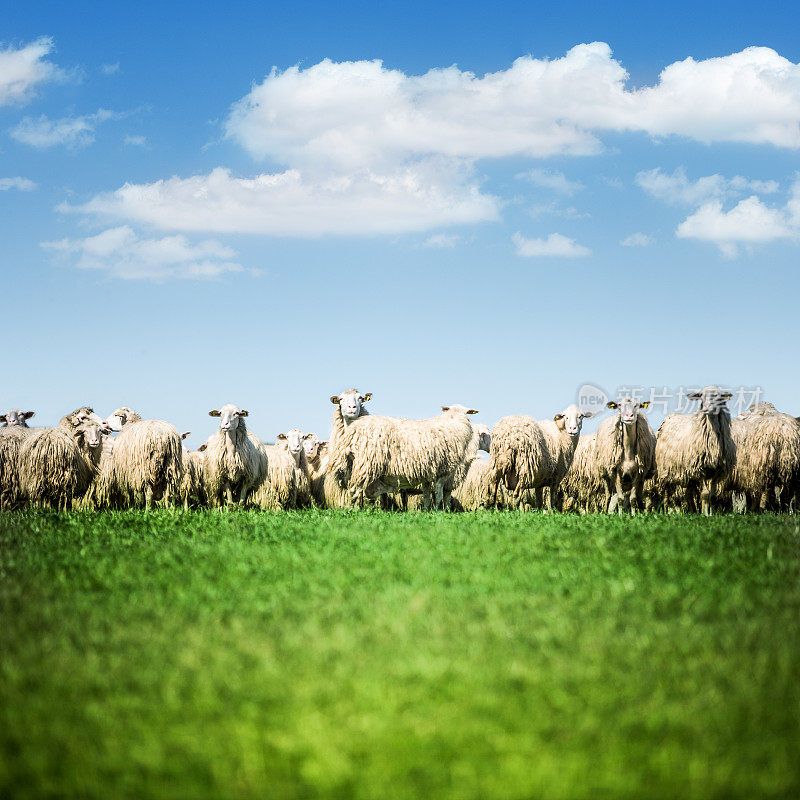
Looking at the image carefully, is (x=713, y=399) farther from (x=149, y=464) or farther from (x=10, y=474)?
(x=10, y=474)

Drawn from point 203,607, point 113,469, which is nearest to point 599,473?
point 113,469

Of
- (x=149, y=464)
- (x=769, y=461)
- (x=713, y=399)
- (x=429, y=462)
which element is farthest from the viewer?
Result: (x=769, y=461)

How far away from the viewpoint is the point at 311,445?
72.8 feet

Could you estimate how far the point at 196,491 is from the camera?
1856 cm

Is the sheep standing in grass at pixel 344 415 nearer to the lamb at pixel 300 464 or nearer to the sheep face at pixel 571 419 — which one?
the lamb at pixel 300 464

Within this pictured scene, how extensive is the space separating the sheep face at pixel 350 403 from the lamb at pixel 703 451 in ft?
20.0

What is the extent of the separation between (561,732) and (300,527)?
705 centimetres

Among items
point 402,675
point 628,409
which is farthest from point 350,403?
point 402,675

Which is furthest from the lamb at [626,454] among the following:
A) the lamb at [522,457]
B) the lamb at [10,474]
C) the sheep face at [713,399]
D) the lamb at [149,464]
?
the lamb at [10,474]

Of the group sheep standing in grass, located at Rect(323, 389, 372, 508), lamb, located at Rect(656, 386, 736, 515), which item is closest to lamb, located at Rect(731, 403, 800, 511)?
lamb, located at Rect(656, 386, 736, 515)

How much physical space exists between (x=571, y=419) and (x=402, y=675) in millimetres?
16621

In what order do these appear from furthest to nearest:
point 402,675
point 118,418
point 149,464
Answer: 1. point 118,418
2. point 149,464
3. point 402,675

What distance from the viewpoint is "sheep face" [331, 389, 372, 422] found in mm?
17438

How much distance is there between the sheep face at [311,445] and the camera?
22141 mm
